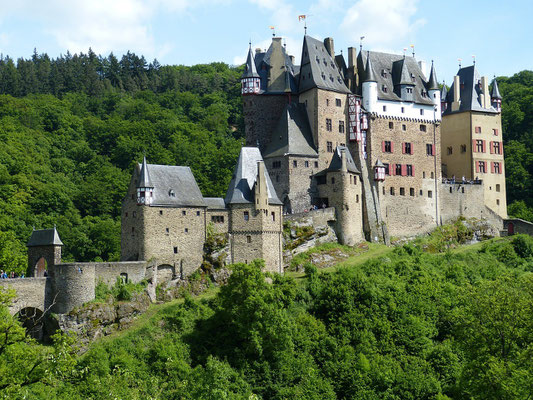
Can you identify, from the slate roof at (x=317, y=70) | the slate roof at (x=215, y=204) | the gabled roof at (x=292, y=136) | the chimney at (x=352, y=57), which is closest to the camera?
the slate roof at (x=215, y=204)

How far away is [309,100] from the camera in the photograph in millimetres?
62781

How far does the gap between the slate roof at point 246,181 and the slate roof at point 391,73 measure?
14005 millimetres

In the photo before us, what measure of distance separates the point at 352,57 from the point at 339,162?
1102cm

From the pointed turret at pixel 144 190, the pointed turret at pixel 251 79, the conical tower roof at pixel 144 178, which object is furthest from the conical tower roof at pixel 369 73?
the pointed turret at pixel 144 190

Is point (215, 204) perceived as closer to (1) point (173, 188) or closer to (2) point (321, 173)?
(1) point (173, 188)

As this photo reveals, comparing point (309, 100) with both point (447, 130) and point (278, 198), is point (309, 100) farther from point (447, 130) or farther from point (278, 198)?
point (447, 130)

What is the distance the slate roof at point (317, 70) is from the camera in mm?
62531

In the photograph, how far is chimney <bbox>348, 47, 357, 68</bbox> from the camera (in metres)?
66.9

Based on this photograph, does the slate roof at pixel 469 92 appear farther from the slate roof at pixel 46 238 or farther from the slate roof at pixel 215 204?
the slate roof at pixel 46 238

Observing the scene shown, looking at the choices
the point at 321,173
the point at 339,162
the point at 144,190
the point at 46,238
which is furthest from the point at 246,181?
the point at 46,238

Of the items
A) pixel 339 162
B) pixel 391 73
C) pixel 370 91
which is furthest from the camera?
pixel 391 73

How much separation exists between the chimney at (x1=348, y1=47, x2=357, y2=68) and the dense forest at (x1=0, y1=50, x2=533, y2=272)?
15905 millimetres

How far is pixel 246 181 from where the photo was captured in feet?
182

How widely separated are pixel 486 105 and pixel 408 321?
27.8m
